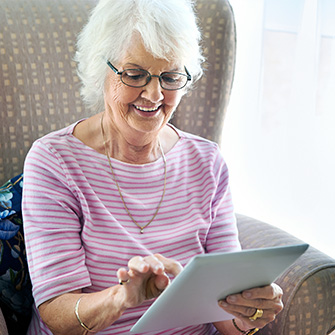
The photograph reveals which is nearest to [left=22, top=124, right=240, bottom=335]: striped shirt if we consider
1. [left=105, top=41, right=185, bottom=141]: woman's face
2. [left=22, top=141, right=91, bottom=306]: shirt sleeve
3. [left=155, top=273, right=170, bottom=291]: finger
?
[left=22, top=141, right=91, bottom=306]: shirt sleeve

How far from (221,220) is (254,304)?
0.34 m

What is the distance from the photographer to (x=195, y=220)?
1.33 meters

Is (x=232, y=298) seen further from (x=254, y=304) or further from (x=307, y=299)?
(x=307, y=299)

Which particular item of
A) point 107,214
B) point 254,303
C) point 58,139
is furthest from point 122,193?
point 254,303

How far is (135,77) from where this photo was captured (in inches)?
46.9

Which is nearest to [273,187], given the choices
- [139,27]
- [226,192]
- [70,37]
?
[226,192]

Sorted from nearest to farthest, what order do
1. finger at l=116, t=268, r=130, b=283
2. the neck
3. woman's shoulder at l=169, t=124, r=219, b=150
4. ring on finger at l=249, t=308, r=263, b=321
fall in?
finger at l=116, t=268, r=130, b=283
ring on finger at l=249, t=308, r=263, b=321
the neck
woman's shoulder at l=169, t=124, r=219, b=150

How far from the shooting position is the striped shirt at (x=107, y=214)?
116 centimetres

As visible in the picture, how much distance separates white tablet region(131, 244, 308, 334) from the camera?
865mm

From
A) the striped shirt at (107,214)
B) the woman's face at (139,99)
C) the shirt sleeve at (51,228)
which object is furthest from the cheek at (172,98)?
the shirt sleeve at (51,228)

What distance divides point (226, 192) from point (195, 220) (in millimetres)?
122

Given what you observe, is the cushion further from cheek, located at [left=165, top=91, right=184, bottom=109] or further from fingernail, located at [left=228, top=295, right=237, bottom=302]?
fingernail, located at [left=228, top=295, right=237, bottom=302]

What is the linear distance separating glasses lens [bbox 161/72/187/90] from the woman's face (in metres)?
0.01

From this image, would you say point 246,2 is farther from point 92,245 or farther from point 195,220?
point 92,245
